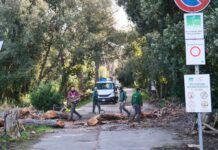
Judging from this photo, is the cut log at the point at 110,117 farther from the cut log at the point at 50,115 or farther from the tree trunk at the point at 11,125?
the tree trunk at the point at 11,125

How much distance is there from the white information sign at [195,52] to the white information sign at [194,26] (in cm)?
11

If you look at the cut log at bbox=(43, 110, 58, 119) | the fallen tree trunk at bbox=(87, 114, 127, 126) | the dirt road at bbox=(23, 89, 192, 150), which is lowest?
the dirt road at bbox=(23, 89, 192, 150)

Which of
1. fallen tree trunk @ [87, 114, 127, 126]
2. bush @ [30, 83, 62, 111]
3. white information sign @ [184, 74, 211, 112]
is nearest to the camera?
white information sign @ [184, 74, 211, 112]

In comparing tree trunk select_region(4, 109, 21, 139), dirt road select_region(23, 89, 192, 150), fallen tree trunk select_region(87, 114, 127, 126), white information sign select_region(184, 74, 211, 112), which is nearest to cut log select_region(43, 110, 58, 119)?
fallen tree trunk select_region(87, 114, 127, 126)

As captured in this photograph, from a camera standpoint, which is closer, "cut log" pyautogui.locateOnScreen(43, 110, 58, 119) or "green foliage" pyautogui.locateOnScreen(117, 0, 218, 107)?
"green foliage" pyautogui.locateOnScreen(117, 0, 218, 107)

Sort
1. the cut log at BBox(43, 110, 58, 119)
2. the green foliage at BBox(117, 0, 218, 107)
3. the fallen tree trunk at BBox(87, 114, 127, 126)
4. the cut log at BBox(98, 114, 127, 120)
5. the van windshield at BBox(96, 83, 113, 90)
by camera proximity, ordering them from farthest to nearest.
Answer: the van windshield at BBox(96, 83, 113, 90) < the cut log at BBox(43, 110, 58, 119) < the cut log at BBox(98, 114, 127, 120) < the fallen tree trunk at BBox(87, 114, 127, 126) < the green foliage at BBox(117, 0, 218, 107)

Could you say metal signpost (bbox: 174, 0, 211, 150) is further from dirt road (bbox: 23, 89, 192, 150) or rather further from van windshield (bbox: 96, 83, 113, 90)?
van windshield (bbox: 96, 83, 113, 90)

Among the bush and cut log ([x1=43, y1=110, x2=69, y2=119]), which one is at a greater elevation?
the bush

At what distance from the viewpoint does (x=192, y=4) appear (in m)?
8.07

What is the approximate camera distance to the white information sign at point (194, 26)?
26.2 feet

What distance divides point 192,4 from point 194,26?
1.34 feet

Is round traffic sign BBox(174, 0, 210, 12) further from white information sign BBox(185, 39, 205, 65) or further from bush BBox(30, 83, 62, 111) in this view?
bush BBox(30, 83, 62, 111)

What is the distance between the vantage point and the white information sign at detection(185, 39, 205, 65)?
7.92 m

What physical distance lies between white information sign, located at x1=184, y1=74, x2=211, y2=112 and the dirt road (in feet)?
14.9
